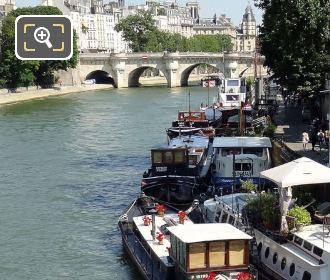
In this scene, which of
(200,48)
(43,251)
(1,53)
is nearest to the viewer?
(43,251)

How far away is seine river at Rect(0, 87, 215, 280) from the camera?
1861 centimetres

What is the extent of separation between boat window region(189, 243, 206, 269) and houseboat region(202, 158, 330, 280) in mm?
1393

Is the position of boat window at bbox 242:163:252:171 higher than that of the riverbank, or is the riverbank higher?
boat window at bbox 242:163:252:171

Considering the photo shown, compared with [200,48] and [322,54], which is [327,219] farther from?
[200,48]

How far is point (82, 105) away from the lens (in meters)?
64.5

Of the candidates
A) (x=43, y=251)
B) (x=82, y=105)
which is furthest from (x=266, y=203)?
(x=82, y=105)

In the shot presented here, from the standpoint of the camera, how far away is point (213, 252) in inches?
503

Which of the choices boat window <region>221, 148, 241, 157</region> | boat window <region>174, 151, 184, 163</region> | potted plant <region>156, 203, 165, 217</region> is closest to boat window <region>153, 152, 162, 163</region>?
boat window <region>174, 151, 184, 163</region>

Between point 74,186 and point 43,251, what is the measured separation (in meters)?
8.83

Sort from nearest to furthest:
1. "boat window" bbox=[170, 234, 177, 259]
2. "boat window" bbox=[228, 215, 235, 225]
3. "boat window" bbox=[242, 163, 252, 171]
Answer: "boat window" bbox=[170, 234, 177, 259] < "boat window" bbox=[228, 215, 235, 225] < "boat window" bbox=[242, 163, 252, 171]

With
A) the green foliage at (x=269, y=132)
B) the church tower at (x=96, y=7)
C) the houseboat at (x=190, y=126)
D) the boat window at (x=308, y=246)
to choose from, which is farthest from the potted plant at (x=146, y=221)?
the church tower at (x=96, y=7)

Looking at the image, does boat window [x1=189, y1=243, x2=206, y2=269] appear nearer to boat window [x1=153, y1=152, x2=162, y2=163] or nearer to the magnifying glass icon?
the magnifying glass icon

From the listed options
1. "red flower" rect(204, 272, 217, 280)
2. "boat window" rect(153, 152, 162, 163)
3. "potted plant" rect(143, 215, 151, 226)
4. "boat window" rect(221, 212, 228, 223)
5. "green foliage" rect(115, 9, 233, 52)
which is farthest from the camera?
"green foliage" rect(115, 9, 233, 52)

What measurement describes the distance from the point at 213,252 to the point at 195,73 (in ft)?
→ 394
